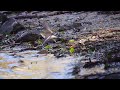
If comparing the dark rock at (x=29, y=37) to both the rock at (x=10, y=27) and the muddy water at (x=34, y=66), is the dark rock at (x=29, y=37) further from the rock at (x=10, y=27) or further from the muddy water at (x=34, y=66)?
the muddy water at (x=34, y=66)

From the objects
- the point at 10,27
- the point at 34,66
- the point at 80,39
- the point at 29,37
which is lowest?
the point at 34,66

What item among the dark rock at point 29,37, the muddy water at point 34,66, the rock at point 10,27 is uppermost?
the rock at point 10,27

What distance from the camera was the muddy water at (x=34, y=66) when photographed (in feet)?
13.9

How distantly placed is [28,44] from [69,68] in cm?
181

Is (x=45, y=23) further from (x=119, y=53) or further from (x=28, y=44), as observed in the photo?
(x=119, y=53)

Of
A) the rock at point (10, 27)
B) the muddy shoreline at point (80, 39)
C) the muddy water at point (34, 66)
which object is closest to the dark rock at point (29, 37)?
the muddy shoreline at point (80, 39)

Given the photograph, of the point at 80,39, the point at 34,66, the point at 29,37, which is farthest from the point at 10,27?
the point at 34,66

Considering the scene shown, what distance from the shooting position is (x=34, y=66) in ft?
Answer: 15.3

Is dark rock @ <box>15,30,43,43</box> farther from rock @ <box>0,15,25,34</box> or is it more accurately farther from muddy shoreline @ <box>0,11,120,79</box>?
rock @ <box>0,15,25,34</box>

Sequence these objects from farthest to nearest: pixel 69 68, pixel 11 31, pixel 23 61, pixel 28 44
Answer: pixel 11 31
pixel 28 44
pixel 23 61
pixel 69 68

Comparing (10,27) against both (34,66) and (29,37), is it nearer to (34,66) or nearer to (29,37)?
(29,37)

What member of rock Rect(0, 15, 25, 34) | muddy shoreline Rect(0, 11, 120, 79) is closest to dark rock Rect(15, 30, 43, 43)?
muddy shoreline Rect(0, 11, 120, 79)
